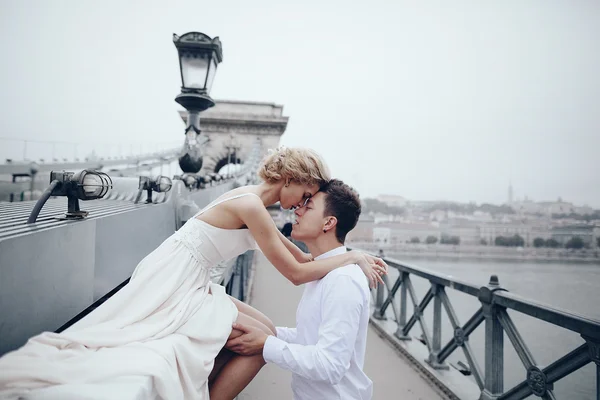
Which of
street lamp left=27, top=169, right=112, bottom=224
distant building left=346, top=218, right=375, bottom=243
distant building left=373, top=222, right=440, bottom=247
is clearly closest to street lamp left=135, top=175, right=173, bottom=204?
street lamp left=27, top=169, right=112, bottom=224

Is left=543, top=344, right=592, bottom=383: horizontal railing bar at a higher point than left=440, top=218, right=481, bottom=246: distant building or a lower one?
lower

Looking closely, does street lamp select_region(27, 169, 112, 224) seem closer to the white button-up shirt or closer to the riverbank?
the white button-up shirt

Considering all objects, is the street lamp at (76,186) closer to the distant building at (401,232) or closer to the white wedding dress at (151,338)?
the white wedding dress at (151,338)

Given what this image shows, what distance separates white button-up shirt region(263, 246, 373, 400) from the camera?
1493 mm

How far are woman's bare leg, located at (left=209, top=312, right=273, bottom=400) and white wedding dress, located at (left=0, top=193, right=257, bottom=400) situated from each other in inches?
5.9

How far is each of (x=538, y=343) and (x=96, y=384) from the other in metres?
3.01

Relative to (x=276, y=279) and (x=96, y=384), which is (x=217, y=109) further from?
(x=96, y=384)

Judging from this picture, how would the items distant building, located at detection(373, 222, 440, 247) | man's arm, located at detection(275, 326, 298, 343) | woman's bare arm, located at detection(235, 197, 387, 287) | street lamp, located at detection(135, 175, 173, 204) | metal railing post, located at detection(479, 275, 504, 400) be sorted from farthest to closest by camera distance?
distant building, located at detection(373, 222, 440, 247) < street lamp, located at detection(135, 175, 173, 204) < metal railing post, located at detection(479, 275, 504, 400) < man's arm, located at detection(275, 326, 298, 343) < woman's bare arm, located at detection(235, 197, 387, 287)

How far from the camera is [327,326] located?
1.52 metres

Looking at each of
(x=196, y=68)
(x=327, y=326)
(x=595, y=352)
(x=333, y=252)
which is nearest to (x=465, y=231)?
(x=595, y=352)

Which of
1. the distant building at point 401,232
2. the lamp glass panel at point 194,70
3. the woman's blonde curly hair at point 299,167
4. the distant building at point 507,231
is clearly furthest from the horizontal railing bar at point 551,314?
the distant building at point 401,232

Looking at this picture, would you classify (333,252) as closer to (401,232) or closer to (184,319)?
(184,319)

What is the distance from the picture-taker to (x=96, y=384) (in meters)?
0.91

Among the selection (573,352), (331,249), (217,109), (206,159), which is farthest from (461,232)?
(217,109)
